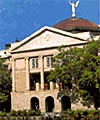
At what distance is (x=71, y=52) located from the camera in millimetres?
53094

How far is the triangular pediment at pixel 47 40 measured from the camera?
58844 millimetres

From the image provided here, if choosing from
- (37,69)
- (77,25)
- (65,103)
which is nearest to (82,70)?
(65,103)

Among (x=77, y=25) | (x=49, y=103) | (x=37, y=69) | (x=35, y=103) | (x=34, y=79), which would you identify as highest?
(x=77, y=25)

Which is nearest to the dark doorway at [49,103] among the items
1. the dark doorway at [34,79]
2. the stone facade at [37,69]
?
the stone facade at [37,69]

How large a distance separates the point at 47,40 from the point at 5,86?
9.12 metres

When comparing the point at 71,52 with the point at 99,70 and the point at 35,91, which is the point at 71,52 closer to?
the point at 99,70

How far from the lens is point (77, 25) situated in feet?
211

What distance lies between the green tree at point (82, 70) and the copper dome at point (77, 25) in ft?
30.4

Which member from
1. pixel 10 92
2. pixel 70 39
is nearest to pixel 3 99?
pixel 10 92

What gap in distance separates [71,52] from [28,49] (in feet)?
36.3

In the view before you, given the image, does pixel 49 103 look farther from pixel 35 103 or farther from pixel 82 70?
pixel 82 70

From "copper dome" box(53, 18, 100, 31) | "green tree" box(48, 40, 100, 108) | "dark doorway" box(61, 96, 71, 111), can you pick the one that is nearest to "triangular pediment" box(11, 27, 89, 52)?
"copper dome" box(53, 18, 100, 31)

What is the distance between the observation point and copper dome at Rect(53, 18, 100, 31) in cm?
6372

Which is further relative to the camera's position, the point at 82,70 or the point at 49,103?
the point at 49,103
